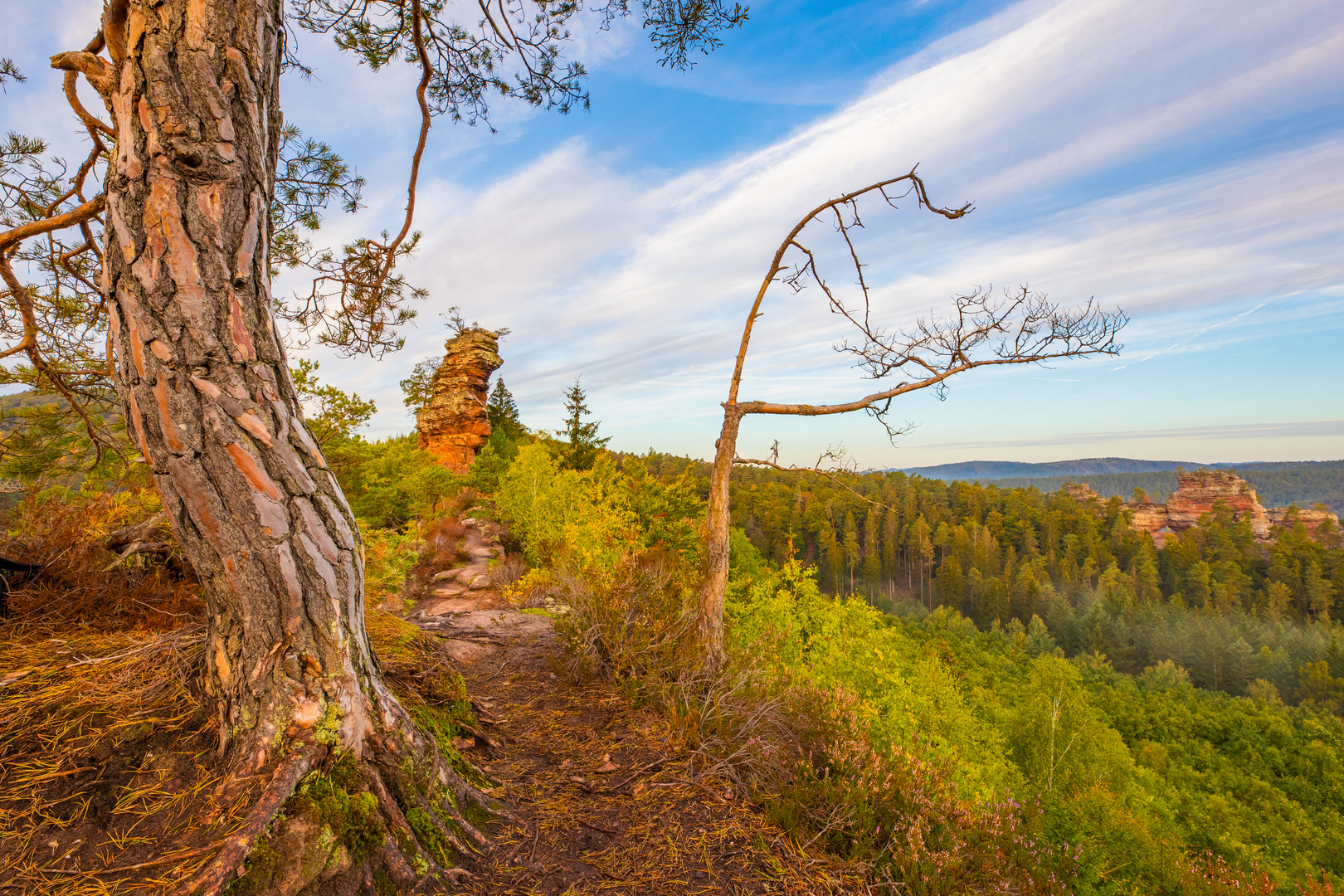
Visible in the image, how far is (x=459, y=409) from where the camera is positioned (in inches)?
910

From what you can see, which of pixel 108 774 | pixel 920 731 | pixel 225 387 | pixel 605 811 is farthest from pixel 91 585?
pixel 920 731

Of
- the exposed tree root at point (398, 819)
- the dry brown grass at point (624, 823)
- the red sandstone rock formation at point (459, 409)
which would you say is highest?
the red sandstone rock formation at point (459, 409)

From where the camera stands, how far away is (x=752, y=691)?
13.8ft

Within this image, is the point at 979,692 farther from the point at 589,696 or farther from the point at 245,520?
the point at 245,520

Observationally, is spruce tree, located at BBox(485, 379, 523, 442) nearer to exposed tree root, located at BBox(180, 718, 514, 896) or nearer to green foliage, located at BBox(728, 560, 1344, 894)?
green foliage, located at BBox(728, 560, 1344, 894)

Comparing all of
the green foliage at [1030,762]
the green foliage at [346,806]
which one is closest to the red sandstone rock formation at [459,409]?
the green foliage at [1030,762]

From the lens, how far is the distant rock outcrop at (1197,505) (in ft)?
368

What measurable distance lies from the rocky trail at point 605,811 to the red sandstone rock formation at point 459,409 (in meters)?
20.3

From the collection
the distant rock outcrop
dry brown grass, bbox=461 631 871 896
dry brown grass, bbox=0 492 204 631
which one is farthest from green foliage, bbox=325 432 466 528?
the distant rock outcrop

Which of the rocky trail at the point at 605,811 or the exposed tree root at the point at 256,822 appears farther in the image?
the rocky trail at the point at 605,811

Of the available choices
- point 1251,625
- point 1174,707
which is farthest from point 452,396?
point 1251,625

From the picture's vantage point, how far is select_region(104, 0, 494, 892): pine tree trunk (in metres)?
1.81

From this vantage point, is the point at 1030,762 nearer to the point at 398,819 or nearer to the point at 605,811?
the point at 605,811

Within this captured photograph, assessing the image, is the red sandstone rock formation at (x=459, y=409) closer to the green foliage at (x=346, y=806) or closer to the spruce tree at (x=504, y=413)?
the spruce tree at (x=504, y=413)
